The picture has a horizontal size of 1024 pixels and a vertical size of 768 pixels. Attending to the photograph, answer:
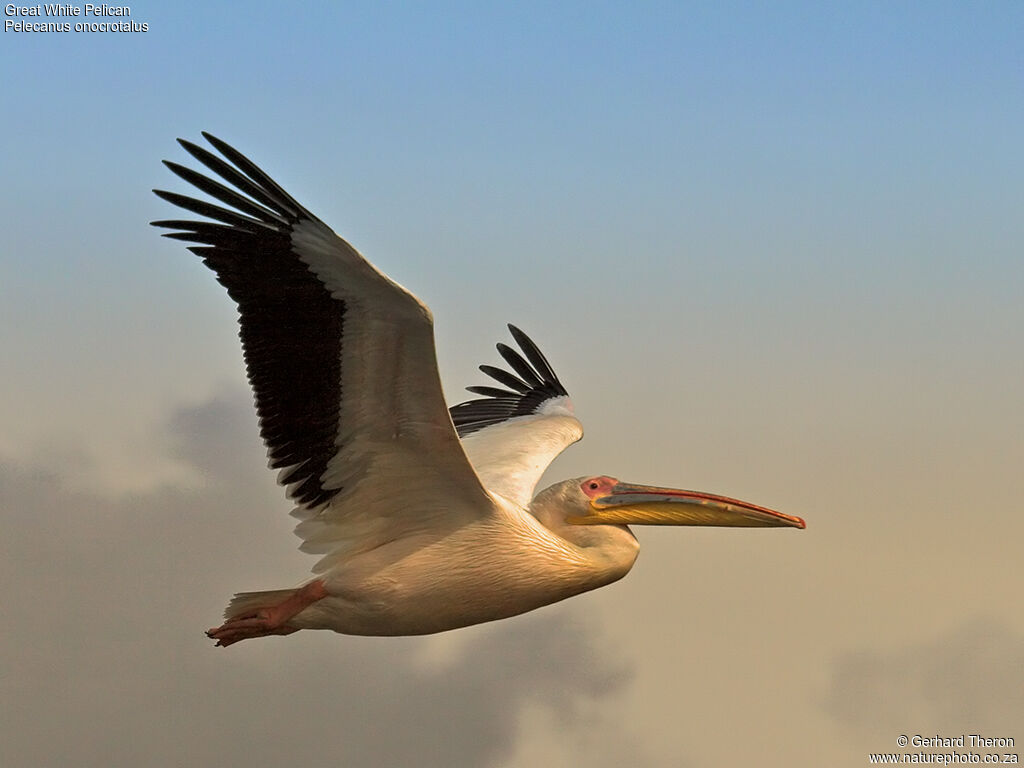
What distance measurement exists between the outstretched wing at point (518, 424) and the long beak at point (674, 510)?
112 centimetres

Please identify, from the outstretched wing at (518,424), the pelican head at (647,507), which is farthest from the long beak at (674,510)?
the outstretched wing at (518,424)

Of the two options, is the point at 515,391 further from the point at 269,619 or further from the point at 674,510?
the point at 269,619

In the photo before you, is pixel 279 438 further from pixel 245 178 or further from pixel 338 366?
pixel 245 178

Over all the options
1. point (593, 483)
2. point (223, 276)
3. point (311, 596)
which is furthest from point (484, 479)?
point (223, 276)

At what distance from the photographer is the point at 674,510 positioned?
42.2 feet

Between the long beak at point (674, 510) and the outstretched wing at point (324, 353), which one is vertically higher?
the outstretched wing at point (324, 353)

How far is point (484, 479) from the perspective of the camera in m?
14.1

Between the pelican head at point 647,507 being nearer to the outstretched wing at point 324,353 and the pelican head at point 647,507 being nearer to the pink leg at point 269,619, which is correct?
the outstretched wing at point 324,353

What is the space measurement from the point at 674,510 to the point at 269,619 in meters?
3.16

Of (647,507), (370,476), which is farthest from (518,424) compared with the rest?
(370,476)

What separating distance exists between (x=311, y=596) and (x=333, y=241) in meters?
2.70

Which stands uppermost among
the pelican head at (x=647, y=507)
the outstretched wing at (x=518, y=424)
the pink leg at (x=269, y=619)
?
the outstretched wing at (x=518, y=424)

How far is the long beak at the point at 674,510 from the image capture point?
1271 centimetres

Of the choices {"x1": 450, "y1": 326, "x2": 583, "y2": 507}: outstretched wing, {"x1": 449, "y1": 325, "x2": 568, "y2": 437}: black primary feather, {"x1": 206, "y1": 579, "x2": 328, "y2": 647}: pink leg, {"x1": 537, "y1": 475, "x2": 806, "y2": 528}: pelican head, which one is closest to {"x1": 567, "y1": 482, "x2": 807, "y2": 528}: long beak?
{"x1": 537, "y1": 475, "x2": 806, "y2": 528}: pelican head
